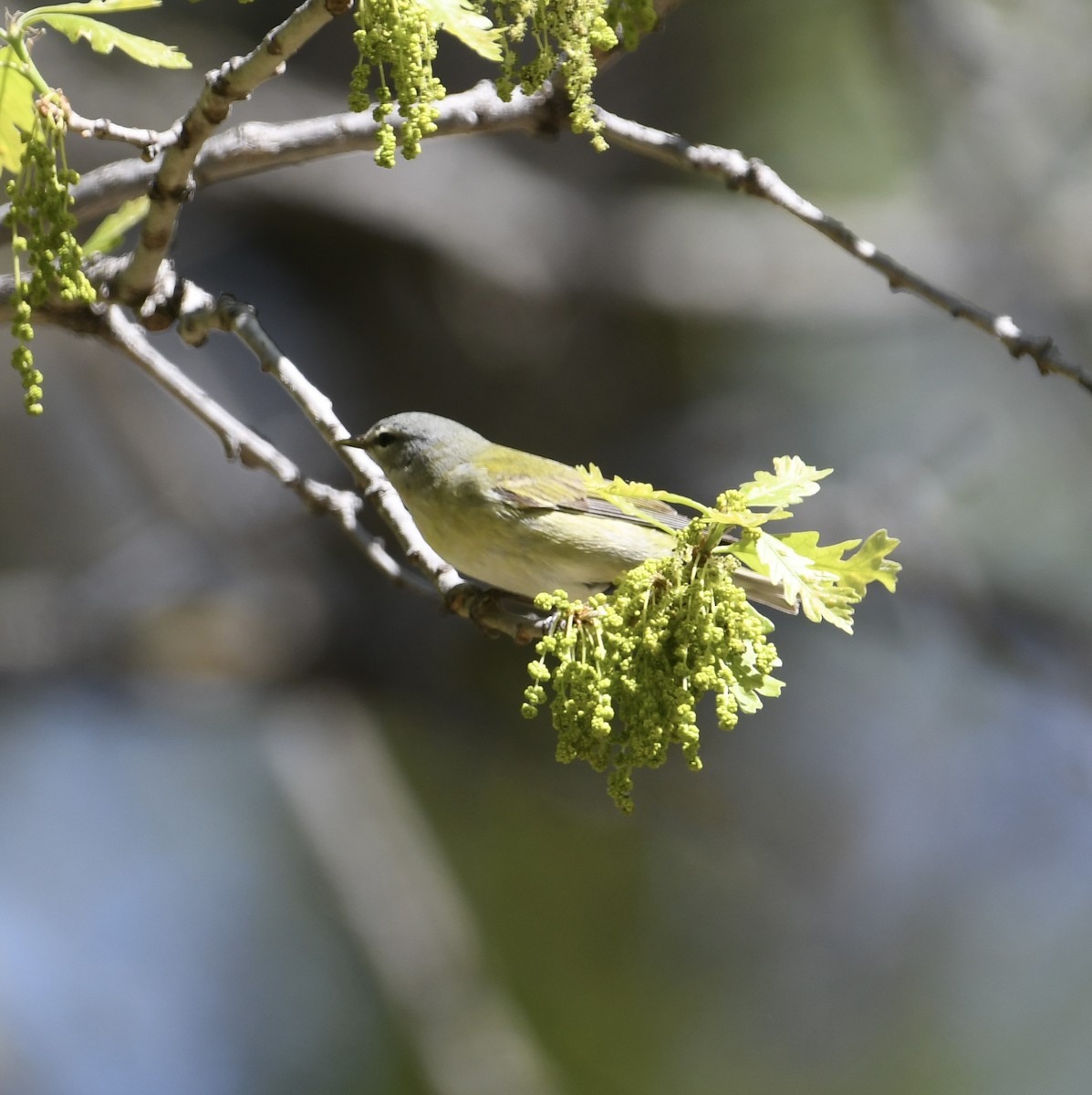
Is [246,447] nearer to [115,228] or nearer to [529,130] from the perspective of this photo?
[115,228]

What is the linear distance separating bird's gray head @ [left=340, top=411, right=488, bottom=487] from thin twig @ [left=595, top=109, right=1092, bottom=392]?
865 millimetres

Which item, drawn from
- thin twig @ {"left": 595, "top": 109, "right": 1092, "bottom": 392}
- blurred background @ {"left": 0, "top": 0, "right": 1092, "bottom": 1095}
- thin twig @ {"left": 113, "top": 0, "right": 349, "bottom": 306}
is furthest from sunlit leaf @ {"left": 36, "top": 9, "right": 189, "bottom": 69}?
blurred background @ {"left": 0, "top": 0, "right": 1092, "bottom": 1095}

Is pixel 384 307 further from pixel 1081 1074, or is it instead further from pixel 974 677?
pixel 1081 1074

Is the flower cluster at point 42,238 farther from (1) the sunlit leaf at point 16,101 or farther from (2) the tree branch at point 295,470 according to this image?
(2) the tree branch at point 295,470

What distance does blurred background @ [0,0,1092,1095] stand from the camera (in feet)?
16.5

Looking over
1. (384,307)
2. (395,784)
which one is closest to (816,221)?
(384,307)

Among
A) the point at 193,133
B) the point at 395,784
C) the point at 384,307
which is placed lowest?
the point at 193,133

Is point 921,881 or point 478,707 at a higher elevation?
point 478,707

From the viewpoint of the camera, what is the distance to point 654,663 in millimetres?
1142

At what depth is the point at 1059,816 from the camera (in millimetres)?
6477

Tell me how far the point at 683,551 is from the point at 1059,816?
20.0 feet

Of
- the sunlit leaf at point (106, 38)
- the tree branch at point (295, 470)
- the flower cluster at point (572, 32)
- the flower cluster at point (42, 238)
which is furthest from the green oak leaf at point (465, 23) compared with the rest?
the tree branch at point (295, 470)

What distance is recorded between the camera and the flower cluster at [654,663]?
42.8 inches

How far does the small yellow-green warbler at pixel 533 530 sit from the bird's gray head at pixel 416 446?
27 millimetres
